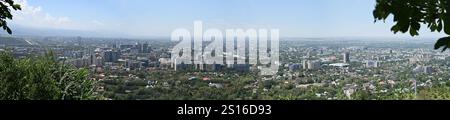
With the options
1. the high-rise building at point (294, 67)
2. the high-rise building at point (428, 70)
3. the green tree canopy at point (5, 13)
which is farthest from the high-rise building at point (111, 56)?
the green tree canopy at point (5, 13)

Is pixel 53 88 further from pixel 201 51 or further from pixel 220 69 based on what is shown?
pixel 220 69

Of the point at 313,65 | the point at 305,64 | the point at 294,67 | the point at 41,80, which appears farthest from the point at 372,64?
the point at 41,80

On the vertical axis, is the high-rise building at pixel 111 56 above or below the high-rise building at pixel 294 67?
above

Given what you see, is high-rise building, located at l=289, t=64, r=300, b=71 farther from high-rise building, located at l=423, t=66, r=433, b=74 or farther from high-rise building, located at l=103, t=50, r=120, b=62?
high-rise building, located at l=103, t=50, r=120, b=62

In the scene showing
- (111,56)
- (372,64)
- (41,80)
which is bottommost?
(41,80)

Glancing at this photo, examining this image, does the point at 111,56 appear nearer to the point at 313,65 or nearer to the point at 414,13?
the point at 313,65

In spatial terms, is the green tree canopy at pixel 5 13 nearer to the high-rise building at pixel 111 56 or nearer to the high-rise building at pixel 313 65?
the high-rise building at pixel 111 56
